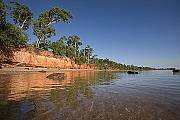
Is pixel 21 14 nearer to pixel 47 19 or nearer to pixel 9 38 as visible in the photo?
pixel 47 19

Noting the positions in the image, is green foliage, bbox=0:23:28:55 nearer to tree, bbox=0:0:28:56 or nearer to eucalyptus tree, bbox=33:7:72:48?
tree, bbox=0:0:28:56

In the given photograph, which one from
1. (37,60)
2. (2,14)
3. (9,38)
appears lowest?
(37,60)

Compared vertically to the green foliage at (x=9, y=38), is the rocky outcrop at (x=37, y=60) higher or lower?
lower

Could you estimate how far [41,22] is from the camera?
199 ft

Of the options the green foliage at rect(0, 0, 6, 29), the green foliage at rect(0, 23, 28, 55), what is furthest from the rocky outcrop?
the green foliage at rect(0, 0, 6, 29)

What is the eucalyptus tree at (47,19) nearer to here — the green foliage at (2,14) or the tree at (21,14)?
the tree at (21,14)

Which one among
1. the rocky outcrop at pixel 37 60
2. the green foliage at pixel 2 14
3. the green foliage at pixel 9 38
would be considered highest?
the green foliage at pixel 2 14

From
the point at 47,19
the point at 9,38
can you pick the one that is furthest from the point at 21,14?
the point at 9,38

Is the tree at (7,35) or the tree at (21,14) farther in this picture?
the tree at (21,14)

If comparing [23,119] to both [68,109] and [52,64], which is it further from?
[52,64]

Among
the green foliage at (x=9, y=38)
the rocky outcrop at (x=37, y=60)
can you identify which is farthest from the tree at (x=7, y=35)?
the rocky outcrop at (x=37, y=60)

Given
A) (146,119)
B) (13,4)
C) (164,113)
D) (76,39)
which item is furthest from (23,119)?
(76,39)

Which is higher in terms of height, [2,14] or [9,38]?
[2,14]

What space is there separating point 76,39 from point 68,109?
106 m
